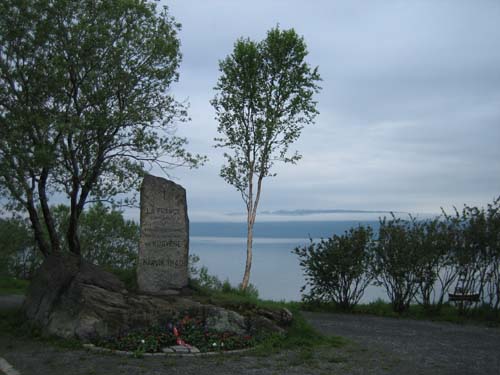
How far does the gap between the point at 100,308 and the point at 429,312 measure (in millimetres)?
8967

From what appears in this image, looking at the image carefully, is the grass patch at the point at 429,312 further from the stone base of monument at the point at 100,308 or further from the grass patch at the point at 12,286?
the grass patch at the point at 12,286

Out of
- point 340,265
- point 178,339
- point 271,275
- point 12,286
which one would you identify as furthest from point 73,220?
point 271,275

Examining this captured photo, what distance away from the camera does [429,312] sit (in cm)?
1418

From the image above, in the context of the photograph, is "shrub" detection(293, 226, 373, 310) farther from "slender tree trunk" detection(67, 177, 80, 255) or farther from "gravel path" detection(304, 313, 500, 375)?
"slender tree trunk" detection(67, 177, 80, 255)

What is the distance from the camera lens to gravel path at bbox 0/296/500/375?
24.5ft

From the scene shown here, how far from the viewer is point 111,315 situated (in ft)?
30.6

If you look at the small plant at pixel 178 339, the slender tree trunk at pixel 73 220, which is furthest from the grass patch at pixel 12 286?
the small plant at pixel 178 339

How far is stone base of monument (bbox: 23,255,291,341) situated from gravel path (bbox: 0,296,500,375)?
0.59 metres

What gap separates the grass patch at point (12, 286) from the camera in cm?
1755

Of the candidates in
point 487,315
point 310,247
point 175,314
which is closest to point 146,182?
point 175,314

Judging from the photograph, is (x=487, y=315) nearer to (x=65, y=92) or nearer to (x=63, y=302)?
(x=63, y=302)

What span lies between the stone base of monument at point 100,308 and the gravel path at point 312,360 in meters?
0.59

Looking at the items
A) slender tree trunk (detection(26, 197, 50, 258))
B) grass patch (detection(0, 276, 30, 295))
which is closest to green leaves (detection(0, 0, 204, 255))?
slender tree trunk (detection(26, 197, 50, 258))

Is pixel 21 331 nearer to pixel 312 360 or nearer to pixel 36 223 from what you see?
pixel 36 223
